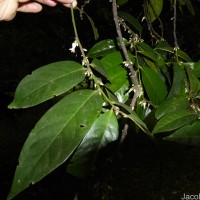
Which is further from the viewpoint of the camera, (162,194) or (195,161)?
(195,161)

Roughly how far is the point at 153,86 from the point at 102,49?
0.80 ft

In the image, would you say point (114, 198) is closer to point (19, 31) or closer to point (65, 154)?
point (19, 31)

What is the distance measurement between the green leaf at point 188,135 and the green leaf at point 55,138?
0.20 metres

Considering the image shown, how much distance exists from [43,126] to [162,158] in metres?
0.25

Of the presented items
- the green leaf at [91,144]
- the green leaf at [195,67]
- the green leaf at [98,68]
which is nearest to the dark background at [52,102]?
the green leaf at [195,67]

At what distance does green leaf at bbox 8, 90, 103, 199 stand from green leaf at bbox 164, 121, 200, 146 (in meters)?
0.20

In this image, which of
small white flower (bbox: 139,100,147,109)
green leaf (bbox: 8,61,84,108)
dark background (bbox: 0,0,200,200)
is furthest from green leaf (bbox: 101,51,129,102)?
dark background (bbox: 0,0,200,200)

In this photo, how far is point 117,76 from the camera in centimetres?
85

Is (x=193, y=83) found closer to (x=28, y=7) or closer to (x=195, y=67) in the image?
(x=195, y=67)

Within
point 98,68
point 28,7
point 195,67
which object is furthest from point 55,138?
point 28,7

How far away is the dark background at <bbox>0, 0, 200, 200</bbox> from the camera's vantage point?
6.59 feet

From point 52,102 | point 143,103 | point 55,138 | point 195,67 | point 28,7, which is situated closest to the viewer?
point 55,138

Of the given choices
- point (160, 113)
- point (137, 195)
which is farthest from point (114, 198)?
point (160, 113)

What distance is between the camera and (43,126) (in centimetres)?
59
